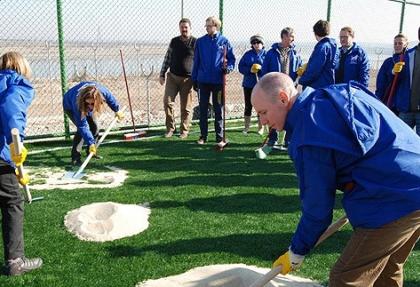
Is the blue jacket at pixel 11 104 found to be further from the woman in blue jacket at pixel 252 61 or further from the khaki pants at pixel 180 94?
the woman in blue jacket at pixel 252 61

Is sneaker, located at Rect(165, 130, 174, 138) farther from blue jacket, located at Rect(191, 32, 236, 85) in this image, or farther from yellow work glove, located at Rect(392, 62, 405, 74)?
yellow work glove, located at Rect(392, 62, 405, 74)

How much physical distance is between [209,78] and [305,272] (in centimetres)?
491

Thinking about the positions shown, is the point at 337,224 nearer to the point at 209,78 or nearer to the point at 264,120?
the point at 264,120

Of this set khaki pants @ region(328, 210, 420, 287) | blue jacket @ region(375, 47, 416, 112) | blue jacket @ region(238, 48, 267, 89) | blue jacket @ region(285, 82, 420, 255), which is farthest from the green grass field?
blue jacket @ region(238, 48, 267, 89)

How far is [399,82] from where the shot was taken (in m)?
6.62

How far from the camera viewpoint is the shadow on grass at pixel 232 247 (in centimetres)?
429

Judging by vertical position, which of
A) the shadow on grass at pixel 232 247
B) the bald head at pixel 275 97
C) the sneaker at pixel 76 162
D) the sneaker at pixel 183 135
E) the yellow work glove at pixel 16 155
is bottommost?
the sneaker at pixel 183 135

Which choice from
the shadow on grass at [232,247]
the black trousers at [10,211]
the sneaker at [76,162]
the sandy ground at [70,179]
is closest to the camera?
the black trousers at [10,211]

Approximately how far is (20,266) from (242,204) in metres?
2.58

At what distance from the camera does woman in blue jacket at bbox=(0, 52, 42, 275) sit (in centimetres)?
365

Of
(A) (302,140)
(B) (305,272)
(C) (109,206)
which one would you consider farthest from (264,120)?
(C) (109,206)

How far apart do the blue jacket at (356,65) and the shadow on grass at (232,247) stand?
10.6 feet

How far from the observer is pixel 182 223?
196 inches

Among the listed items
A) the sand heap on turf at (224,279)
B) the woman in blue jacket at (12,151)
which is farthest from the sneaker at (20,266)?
the sand heap on turf at (224,279)
